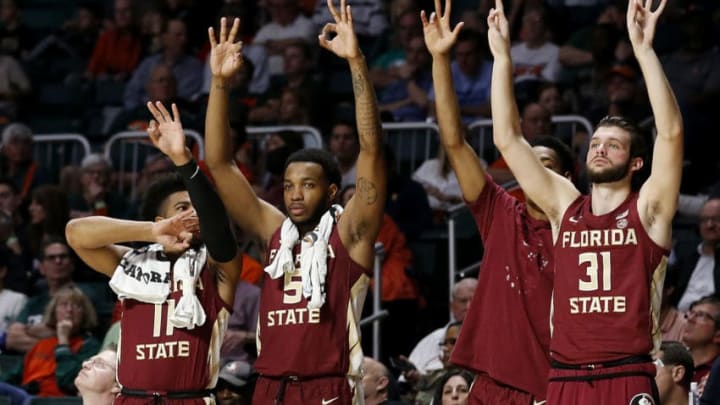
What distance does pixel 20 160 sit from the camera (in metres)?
14.1

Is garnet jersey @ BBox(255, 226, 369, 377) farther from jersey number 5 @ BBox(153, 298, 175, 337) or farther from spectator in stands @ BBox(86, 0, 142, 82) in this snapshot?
spectator in stands @ BBox(86, 0, 142, 82)

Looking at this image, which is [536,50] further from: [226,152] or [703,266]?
[226,152]

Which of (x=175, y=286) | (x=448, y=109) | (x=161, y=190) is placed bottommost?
(x=175, y=286)

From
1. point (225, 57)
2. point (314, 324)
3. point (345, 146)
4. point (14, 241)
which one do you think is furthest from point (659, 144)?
point (14, 241)

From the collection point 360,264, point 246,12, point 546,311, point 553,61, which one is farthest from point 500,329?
point 246,12

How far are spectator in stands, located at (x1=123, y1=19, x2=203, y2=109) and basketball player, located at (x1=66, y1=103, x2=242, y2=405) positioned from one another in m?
7.08

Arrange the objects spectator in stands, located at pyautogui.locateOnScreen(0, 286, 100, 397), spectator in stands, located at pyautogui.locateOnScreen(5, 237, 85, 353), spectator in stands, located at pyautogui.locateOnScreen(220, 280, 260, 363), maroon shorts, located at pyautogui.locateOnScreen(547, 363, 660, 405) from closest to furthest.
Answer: maroon shorts, located at pyautogui.locateOnScreen(547, 363, 660, 405), spectator in stands, located at pyautogui.locateOnScreen(220, 280, 260, 363), spectator in stands, located at pyautogui.locateOnScreen(0, 286, 100, 397), spectator in stands, located at pyautogui.locateOnScreen(5, 237, 85, 353)

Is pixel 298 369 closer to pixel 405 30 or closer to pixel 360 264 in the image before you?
pixel 360 264

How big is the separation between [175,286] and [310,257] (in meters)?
0.70

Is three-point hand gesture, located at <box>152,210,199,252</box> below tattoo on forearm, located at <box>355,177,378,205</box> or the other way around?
below

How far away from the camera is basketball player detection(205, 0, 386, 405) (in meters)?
7.68

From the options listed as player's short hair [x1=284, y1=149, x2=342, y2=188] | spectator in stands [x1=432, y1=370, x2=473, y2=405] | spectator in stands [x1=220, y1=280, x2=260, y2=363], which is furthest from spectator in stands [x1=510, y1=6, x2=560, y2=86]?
player's short hair [x1=284, y1=149, x2=342, y2=188]

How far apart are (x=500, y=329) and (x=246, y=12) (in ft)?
27.6

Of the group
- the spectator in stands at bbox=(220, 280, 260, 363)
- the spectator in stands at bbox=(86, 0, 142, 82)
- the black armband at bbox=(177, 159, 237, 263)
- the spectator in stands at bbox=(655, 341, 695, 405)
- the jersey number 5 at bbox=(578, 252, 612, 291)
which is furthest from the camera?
the spectator in stands at bbox=(86, 0, 142, 82)
